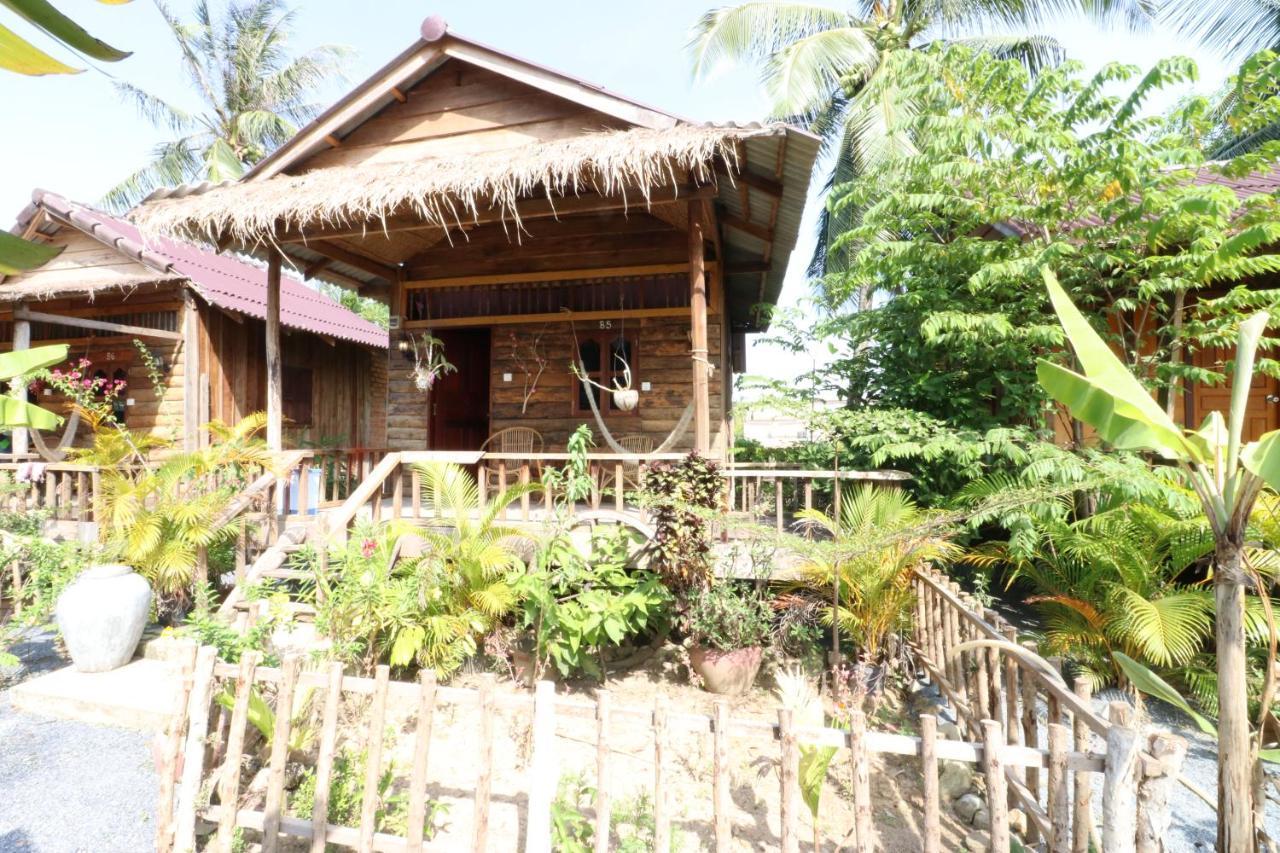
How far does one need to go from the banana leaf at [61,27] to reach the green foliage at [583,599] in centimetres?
333

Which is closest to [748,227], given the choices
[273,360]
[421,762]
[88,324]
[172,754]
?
[273,360]

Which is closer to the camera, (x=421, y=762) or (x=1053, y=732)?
(x=1053, y=732)

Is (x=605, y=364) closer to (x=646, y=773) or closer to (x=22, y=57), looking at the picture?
(x=646, y=773)

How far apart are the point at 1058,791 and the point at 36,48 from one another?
3.12 meters

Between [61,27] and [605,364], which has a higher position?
[605,364]

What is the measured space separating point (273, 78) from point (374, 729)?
2027 cm

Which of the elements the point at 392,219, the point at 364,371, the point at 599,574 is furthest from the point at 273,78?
the point at 599,574

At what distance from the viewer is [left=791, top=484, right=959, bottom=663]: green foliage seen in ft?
12.4

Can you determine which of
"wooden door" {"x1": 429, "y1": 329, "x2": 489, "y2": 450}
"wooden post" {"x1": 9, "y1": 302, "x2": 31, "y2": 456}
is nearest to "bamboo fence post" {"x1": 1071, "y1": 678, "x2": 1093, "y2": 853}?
"wooden door" {"x1": 429, "y1": 329, "x2": 489, "y2": 450}

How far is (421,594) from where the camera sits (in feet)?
12.7

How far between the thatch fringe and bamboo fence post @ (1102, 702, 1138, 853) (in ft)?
12.3

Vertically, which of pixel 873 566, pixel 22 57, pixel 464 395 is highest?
pixel 464 395

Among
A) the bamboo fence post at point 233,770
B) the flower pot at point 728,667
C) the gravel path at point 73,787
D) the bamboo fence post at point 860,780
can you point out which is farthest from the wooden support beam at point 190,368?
the bamboo fence post at point 860,780

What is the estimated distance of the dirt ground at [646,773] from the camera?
9.26ft
